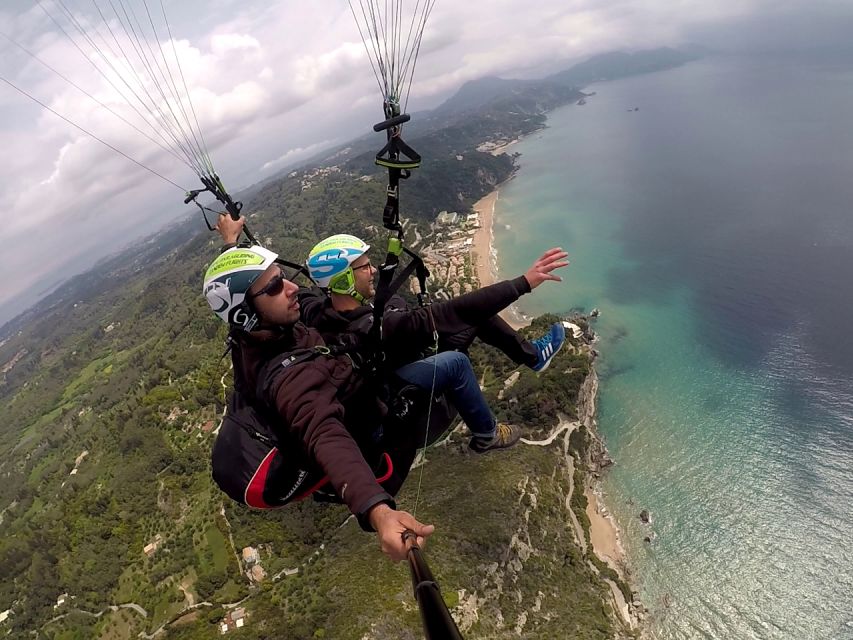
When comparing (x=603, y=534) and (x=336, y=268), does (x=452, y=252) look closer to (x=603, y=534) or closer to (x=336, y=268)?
(x=603, y=534)

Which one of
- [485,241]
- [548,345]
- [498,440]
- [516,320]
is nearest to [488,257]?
[485,241]

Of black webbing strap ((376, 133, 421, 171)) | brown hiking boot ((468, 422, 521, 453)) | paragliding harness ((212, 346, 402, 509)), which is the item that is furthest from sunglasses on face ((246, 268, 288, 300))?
brown hiking boot ((468, 422, 521, 453))

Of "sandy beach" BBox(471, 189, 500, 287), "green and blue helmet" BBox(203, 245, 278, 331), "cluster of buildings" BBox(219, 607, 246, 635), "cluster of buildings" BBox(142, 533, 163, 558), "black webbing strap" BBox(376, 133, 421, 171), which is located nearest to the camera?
"green and blue helmet" BBox(203, 245, 278, 331)

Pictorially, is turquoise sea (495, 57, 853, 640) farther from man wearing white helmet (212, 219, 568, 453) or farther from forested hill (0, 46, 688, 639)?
man wearing white helmet (212, 219, 568, 453)

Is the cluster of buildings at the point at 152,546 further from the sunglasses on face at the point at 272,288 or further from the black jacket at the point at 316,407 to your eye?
the sunglasses on face at the point at 272,288

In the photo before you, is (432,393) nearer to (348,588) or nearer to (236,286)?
(236,286)

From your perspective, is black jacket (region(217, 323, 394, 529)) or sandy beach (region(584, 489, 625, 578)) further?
sandy beach (region(584, 489, 625, 578))
